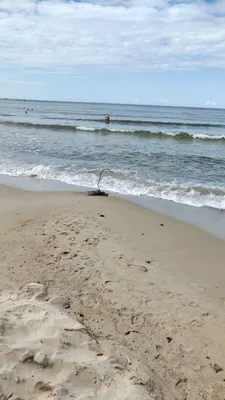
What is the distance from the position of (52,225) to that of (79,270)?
1801 mm

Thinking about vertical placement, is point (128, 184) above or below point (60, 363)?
below

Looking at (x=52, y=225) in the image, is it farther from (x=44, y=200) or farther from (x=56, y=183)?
(x=56, y=183)

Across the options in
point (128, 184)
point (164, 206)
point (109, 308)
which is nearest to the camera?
point (109, 308)

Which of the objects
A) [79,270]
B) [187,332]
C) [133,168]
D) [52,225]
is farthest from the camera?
[133,168]

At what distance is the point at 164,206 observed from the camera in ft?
27.5

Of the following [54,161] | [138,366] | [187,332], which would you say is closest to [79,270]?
[187,332]

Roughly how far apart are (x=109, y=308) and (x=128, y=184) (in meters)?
6.60

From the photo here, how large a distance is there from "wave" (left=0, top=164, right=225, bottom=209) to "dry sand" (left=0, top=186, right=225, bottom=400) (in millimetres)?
2238

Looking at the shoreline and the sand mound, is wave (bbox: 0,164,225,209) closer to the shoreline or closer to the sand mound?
the shoreline

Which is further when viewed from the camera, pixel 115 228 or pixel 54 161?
pixel 54 161

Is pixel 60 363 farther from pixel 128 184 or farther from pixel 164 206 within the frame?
pixel 128 184

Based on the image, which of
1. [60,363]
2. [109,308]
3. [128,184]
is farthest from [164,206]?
[60,363]

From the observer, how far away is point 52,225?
6.38m

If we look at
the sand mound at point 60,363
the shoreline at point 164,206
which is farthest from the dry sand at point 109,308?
the shoreline at point 164,206
